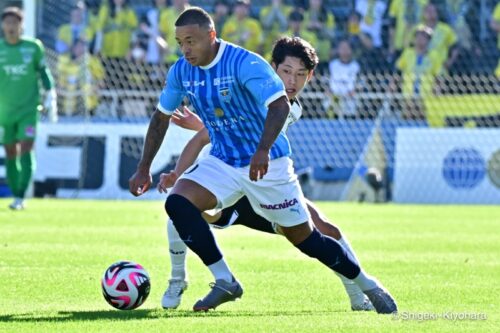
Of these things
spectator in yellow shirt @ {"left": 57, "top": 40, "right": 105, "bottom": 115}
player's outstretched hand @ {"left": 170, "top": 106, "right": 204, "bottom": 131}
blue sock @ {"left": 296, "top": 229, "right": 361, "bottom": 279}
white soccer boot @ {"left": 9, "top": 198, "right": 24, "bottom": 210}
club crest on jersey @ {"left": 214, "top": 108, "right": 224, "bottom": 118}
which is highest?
club crest on jersey @ {"left": 214, "top": 108, "right": 224, "bottom": 118}

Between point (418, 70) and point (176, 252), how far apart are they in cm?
1601

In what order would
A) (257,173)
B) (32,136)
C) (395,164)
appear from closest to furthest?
1. (257,173)
2. (32,136)
3. (395,164)

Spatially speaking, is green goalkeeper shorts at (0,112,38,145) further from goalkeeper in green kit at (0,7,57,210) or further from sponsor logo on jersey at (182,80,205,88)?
sponsor logo on jersey at (182,80,205,88)

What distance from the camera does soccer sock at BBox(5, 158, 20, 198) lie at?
56.8ft

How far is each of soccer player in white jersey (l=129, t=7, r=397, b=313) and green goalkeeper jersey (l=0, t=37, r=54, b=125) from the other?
10.4 metres

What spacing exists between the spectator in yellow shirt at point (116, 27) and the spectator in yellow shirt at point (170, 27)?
2.35 ft

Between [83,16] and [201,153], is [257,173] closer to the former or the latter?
[201,153]

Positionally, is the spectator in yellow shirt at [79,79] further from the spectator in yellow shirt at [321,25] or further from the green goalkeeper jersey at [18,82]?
the green goalkeeper jersey at [18,82]

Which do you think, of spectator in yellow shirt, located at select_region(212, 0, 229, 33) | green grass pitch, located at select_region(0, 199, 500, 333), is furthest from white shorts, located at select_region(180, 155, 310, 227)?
spectator in yellow shirt, located at select_region(212, 0, 229, 33)

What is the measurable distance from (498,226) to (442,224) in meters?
0.77

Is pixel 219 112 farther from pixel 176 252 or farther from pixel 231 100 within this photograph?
pixel 176 252

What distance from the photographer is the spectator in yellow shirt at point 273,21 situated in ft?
78.1

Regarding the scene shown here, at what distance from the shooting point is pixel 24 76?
17469 millimetres

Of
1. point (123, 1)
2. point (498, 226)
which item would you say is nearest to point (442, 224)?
point (498, 226)
